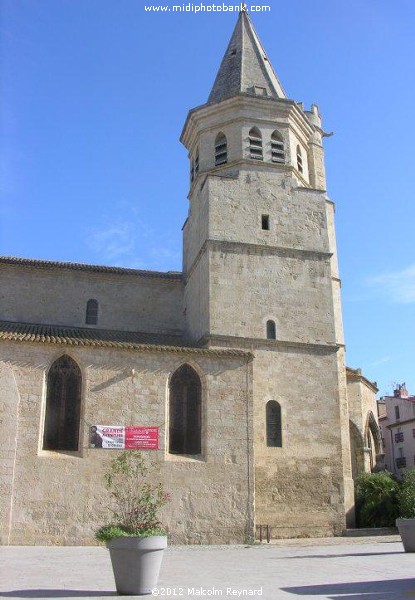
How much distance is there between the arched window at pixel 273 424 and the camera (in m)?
19.9

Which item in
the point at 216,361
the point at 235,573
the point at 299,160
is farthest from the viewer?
the point at 299,160

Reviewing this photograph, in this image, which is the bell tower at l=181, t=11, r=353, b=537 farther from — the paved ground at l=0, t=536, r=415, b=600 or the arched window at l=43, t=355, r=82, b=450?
the arched window at l=43, t=355, r=82, b=450

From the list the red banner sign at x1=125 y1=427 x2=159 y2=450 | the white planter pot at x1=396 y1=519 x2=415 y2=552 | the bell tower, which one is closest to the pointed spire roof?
the bell tower

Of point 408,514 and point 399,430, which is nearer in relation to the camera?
point 408,514

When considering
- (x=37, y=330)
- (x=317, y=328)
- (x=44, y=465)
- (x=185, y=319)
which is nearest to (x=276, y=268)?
(x=317, y=328)

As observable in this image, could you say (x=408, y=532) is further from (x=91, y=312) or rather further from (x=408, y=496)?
(x=91, y=312)

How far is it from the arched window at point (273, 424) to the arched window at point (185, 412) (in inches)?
108

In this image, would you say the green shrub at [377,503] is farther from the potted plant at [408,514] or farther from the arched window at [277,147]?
the arched window at [277,147]

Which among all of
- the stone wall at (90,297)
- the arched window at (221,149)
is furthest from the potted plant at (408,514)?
the arched window at (221,149)

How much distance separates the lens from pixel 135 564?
27.1 ft

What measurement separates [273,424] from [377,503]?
436 centimetres

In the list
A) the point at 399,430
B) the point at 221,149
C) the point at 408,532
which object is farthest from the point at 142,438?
the point at 399,430

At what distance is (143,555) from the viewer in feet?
27.2

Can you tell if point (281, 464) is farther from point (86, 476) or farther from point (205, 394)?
point (86, 476)
